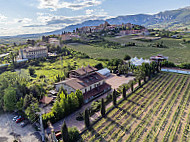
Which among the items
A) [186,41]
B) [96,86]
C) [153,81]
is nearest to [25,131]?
[96,86]

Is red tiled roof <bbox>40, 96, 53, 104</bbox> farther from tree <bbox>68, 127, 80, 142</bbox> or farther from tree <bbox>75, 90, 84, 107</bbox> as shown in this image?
tree <bbox>68, 127, 80, 142</bbox>

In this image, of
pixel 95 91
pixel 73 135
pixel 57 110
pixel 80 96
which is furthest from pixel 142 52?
pixel 73 135

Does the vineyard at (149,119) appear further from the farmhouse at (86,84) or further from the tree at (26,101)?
the tree at (26,101)

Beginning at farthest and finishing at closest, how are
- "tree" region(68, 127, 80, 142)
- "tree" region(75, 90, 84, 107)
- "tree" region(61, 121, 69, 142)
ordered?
"tree" region(75, 90, 84, 107), "tree" region(68, 127, 80, 142), "tree" region(61, 121, 69, 142)

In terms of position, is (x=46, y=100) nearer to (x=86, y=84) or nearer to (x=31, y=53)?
(x=86, y=84)

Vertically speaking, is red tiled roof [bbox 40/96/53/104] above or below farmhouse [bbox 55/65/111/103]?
below

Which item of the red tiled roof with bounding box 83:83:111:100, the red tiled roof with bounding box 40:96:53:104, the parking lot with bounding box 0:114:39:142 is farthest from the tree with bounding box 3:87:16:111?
the red tiled roof with bounding box 83:83:111:100
